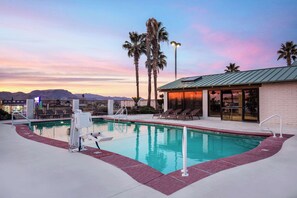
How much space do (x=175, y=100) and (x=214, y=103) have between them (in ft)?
11.5

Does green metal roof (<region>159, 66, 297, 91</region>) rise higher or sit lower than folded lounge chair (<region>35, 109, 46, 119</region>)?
higher

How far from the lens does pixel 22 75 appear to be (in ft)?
72.7

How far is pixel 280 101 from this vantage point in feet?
37.2

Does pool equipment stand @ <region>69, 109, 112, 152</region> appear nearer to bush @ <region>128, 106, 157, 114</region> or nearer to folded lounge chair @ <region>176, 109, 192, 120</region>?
folded lounge chair @ <region>176, 109, 192, 120</region>

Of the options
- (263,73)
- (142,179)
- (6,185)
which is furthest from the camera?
(263,73)

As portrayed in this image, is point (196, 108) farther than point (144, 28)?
No

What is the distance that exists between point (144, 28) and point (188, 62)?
6452 millimetres

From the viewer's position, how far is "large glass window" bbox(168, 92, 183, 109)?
55.3 feet

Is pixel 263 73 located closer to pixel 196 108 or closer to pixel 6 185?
pixel 196 108

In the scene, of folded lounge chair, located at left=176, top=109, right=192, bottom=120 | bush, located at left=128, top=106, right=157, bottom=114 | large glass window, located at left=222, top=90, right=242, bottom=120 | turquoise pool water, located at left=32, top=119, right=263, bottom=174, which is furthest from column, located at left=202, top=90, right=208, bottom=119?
bush, located at left=128, top=106, right=157, bottom=114

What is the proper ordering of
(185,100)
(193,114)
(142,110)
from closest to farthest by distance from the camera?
(193,114) → (185,100) → (142,110)

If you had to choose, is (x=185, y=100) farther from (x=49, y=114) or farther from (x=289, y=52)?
(x=289, y=52)

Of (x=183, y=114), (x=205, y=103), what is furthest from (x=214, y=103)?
(x=183, y=114)

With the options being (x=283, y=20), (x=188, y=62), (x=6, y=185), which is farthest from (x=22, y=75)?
(x=283, y=20)
